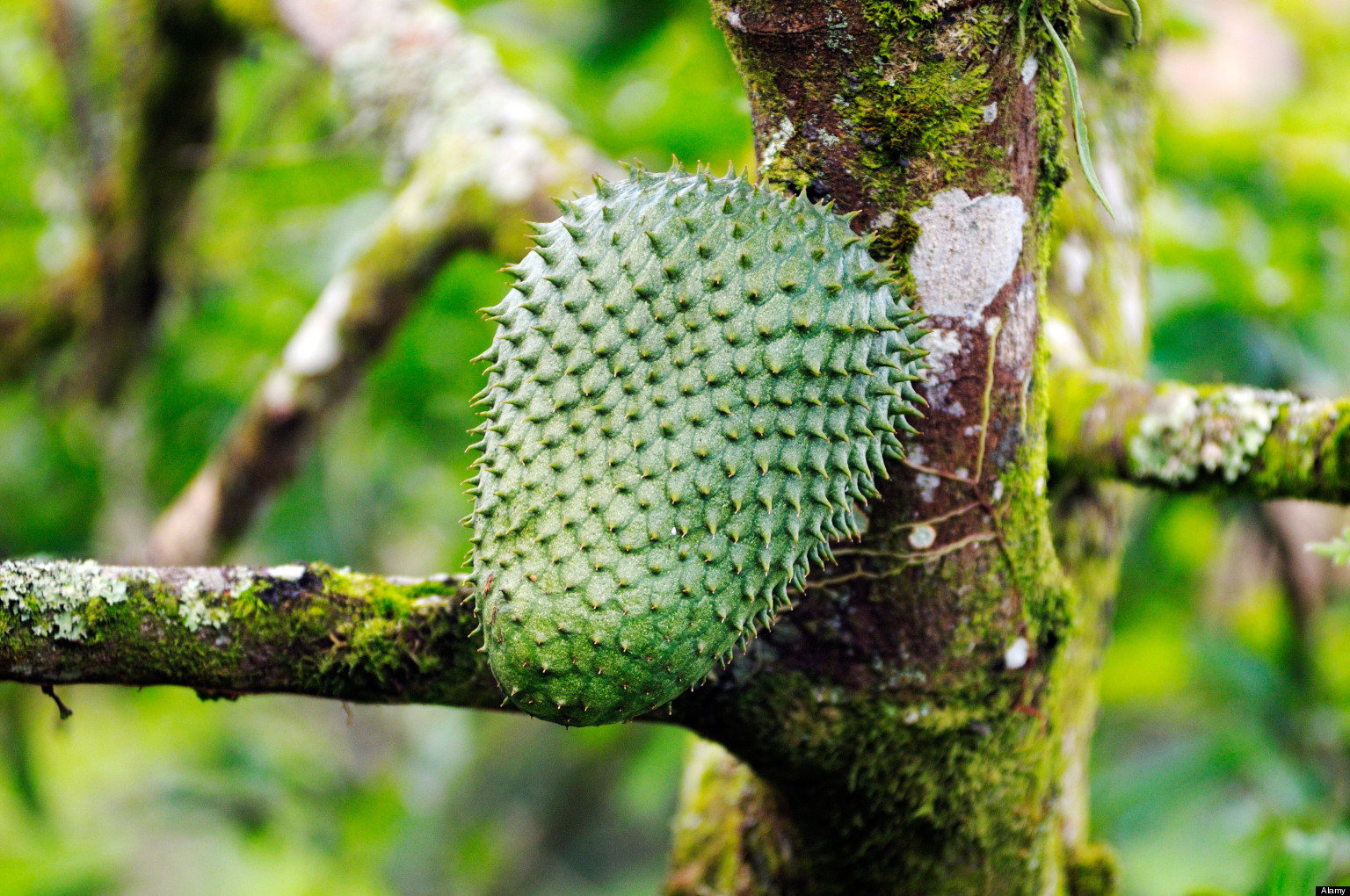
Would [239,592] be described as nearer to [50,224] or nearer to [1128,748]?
[50,224]

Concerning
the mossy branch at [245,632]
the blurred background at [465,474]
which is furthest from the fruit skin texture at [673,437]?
the blurred background at [465,474]

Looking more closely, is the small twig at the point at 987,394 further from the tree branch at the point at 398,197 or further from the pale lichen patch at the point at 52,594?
the tree branch at the point at 398,197

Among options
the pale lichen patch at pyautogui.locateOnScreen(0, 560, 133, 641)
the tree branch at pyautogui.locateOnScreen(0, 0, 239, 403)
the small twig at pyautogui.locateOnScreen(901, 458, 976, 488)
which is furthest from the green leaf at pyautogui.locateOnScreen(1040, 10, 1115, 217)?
the tree branch at pyautogui.locateOnScreen(0, 0, 239, 403)

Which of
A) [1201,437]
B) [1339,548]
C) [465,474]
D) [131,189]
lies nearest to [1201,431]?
[1201,437]

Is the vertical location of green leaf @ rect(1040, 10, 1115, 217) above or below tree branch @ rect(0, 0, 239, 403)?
below

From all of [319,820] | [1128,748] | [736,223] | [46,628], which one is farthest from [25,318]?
[1128,748]

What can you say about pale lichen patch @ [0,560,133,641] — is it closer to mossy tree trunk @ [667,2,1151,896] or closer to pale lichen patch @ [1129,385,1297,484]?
mossy tree trunk @ [667,2,1151,896]
